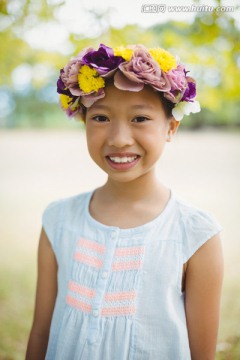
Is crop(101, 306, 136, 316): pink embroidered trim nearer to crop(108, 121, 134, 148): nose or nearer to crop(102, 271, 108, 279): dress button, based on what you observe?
crop(102, 271, 108, 279): dress button

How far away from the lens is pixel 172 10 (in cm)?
240

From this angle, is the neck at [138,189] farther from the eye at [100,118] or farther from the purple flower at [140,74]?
the purple flower at [140,74]

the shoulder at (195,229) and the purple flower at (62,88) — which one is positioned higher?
the purple flower at (62,88)

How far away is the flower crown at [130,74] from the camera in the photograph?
69.9 inches

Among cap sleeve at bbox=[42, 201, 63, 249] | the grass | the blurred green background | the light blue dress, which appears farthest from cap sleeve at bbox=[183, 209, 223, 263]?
the grass

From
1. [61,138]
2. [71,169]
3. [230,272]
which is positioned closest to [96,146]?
[230,272]

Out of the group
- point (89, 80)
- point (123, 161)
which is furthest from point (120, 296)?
point (89, 80)

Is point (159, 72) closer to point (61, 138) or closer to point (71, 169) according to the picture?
point (71, 169)

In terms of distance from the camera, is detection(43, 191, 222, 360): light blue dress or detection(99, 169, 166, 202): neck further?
detection(99, 169, 166, 202): neck

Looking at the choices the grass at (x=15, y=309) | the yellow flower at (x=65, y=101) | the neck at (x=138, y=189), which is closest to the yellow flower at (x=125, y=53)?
the yellow flower at (x=65, y=101)

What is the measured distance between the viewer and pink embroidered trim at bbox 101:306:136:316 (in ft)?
6.05

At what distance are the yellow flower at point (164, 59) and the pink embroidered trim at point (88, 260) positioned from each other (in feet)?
3.15

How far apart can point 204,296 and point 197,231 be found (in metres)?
0.30

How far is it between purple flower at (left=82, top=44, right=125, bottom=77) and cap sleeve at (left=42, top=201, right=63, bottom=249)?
807 mm
